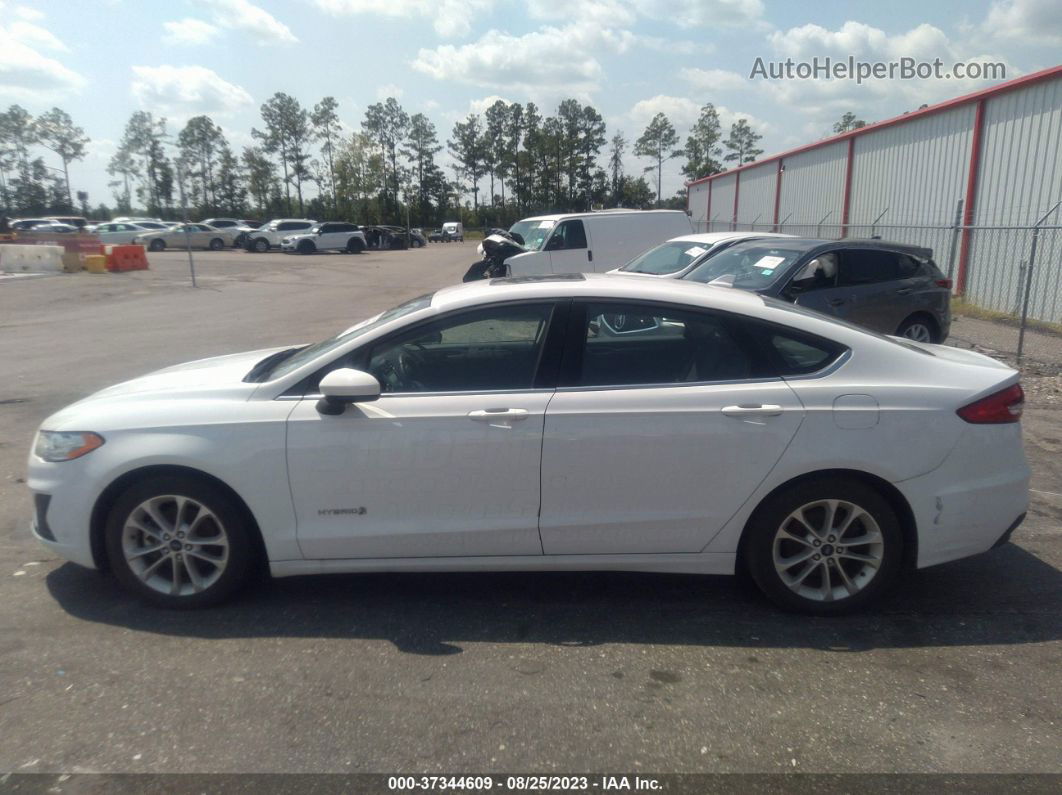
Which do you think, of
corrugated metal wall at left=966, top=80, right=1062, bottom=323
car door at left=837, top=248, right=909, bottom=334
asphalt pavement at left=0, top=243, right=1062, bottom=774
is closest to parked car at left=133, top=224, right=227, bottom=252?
corrugated metal wall at left=966, top=80, right=1062, bottom=323

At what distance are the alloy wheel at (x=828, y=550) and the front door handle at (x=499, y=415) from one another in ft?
4.25

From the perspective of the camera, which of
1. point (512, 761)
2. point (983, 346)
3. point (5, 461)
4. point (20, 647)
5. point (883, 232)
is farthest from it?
point (883, 232)

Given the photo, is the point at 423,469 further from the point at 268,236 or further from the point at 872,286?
the point at 268,236

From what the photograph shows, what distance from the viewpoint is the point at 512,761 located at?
2.95 metres

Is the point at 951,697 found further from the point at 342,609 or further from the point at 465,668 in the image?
the point at 342,609

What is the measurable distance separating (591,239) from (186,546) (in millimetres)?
12338

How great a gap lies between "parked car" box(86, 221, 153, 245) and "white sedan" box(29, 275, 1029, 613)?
46.5 metres

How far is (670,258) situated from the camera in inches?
457

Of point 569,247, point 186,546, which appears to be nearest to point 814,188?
point 569,247

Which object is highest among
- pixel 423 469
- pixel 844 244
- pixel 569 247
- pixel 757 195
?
pixel 757 195

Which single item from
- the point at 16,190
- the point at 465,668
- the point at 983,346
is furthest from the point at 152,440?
the point at 16,190

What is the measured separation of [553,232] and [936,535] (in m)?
12.0

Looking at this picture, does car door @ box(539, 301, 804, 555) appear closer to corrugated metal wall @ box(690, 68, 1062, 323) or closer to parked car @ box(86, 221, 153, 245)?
corrugated metal wall @ box(690, 68, 1062, 323)

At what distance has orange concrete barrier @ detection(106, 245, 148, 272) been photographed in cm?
3027
